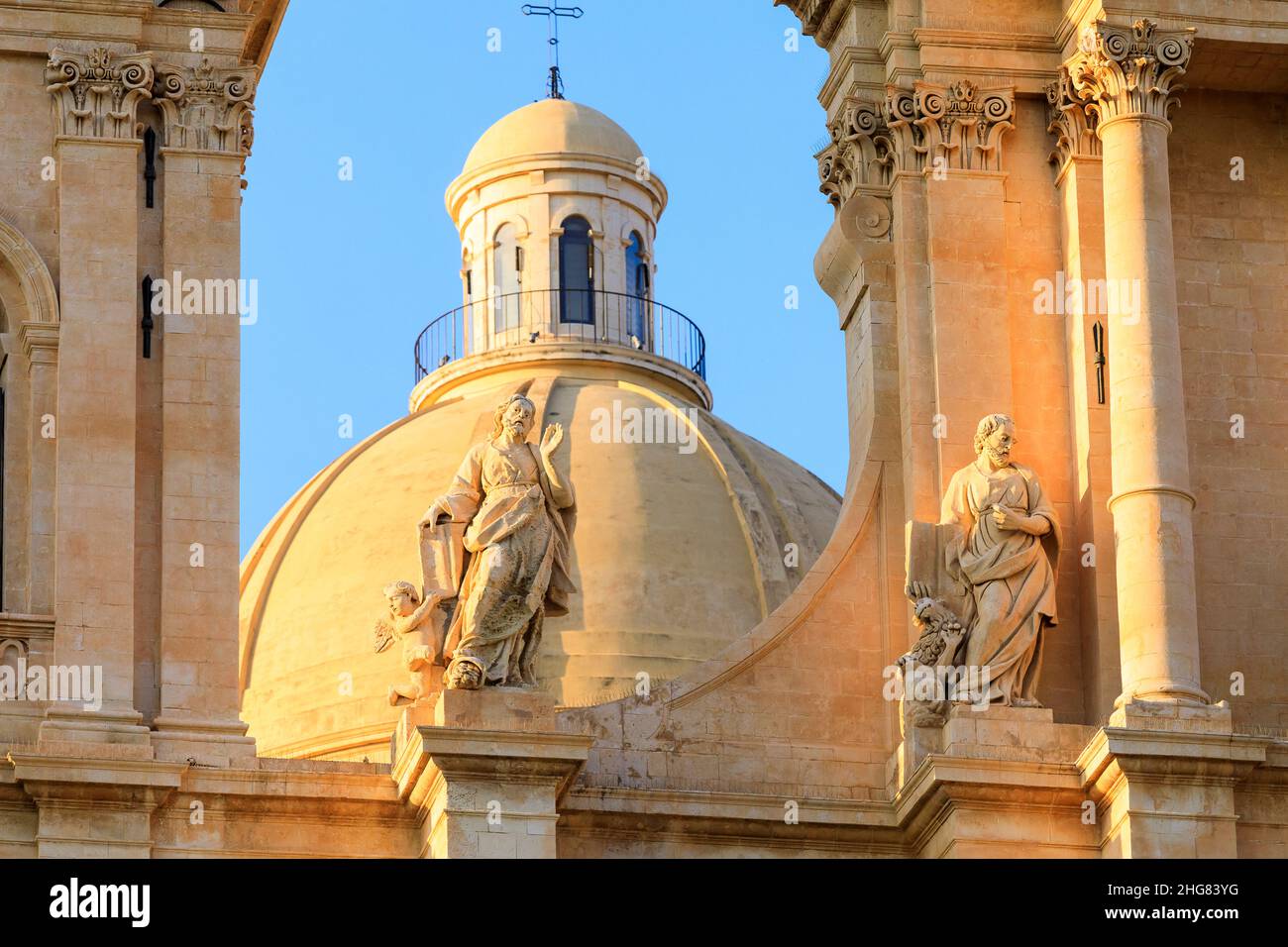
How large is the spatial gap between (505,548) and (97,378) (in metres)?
3.61

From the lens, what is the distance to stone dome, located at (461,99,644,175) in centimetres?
6569

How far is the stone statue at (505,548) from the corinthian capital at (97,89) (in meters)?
4.01

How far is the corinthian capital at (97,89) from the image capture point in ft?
132

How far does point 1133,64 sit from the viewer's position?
134ft

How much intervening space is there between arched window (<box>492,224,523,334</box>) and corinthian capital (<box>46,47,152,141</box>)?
958 inches

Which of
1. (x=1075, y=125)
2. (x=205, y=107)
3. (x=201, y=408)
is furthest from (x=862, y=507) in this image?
(x=205, y=107)

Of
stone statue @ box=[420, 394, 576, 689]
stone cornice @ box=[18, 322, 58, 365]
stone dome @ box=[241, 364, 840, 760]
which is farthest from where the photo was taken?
stone dome @ box=[241, 364, 840, 760]

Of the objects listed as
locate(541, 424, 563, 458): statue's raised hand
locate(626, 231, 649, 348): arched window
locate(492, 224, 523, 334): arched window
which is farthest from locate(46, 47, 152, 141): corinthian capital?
locate(626, 231, 649, 348): arched window

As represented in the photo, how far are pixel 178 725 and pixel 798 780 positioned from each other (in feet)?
16.5

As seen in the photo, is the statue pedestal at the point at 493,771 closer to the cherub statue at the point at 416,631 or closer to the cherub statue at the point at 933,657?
the cherub statue at the point at 416,631

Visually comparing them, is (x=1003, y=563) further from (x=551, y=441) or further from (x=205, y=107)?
(x=205, y=107)

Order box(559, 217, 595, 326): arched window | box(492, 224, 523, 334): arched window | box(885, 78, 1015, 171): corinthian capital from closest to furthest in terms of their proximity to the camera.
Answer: box(885, 78, 1015, 171): corinthian capital, box(492, 224, 523, 334): arched window, box(559, 217, 595, 326): arched window
